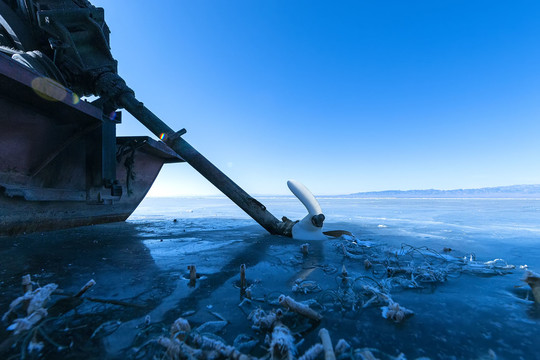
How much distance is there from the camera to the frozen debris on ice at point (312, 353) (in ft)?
4.20

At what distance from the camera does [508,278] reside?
8.72ft

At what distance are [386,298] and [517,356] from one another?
2.61 ft

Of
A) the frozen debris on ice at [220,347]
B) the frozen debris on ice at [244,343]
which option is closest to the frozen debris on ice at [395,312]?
the frozen debris on ice at [244,343]

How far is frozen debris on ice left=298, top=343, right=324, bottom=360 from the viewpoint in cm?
128

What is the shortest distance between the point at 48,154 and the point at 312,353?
631cm

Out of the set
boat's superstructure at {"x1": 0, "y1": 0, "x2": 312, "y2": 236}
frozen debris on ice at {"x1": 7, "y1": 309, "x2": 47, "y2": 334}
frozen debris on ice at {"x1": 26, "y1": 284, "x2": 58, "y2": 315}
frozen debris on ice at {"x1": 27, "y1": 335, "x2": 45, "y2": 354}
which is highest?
boat's superstructure at {"x1": 0, "y1": 0, "x2": 312, "y2": 236}

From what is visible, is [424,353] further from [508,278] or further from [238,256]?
[238,256]

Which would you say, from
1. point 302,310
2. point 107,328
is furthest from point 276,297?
point 107,328

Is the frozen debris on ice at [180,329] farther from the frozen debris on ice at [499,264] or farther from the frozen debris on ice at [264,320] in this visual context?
the frozen debris on ice at [499,264]

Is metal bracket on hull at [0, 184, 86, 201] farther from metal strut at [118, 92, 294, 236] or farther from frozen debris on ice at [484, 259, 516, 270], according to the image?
frozen debris on ice at [484, 259, 516, 270]

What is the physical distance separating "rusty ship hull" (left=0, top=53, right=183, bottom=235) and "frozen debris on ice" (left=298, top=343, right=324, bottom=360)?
519 cm

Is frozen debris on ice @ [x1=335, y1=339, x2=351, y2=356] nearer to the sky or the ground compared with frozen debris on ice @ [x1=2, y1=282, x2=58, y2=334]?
nearer to the ground

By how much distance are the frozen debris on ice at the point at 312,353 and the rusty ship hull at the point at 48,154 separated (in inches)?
204

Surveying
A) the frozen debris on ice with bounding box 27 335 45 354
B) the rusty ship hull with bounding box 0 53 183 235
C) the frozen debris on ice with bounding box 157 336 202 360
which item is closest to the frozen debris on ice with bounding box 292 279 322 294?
the frozen debris on ice with bounding box 157 336 202 360
